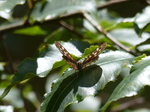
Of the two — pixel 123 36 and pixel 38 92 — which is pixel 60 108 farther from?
pixel 38 92

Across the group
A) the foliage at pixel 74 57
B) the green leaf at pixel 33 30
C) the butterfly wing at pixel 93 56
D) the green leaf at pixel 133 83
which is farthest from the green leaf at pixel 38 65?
the green leaf at pixel 33 30

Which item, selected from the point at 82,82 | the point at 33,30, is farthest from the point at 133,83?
the point at 33,30

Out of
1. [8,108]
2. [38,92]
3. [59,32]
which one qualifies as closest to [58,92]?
[8,108]

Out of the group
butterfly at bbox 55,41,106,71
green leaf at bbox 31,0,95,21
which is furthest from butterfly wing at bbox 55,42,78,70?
green leaf at bbox 31,0,95,21

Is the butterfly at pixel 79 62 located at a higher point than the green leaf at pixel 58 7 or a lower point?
lower

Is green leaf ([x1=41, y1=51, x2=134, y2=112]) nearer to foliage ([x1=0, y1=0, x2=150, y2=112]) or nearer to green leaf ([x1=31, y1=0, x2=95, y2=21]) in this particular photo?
foliage ([x1=0, y1=0, x2=150, y2=112])

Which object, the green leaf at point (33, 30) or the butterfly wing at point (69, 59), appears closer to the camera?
the butterfly wing at point (69, 59)

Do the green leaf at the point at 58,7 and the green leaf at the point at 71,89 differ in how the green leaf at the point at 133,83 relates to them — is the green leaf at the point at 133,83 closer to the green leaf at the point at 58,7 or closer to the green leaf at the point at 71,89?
the green leaf at the point at 71,89
